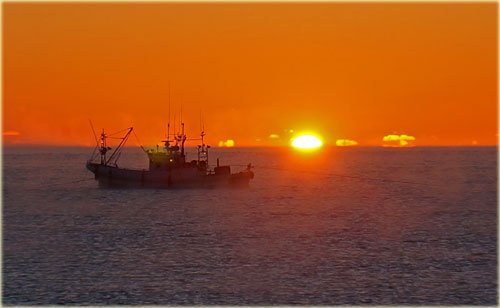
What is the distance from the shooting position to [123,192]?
136 m

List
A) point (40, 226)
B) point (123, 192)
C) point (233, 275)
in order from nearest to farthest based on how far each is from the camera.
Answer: point (233, 275), point (40, 226), point (123, 192)

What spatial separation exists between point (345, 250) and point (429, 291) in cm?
1674

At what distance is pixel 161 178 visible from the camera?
135500 millimetres

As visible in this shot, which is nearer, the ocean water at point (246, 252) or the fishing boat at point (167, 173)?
the ocean water at point (246, 252)

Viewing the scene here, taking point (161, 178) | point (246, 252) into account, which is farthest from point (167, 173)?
point (246, 252)

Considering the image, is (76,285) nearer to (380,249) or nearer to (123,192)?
(380,249)

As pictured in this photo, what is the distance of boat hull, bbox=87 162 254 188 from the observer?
443ft

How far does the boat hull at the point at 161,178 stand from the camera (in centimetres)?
13488

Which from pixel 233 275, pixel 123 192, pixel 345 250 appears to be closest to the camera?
pixel 233 275

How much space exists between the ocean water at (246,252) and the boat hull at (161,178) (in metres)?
15.0

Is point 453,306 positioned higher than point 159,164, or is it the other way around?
point 159,164

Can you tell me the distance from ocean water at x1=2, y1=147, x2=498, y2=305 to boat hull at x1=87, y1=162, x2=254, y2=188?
1505cm

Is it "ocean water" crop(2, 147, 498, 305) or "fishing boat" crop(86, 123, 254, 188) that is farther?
"fishing boat" crop(86, 123, 254, 188)

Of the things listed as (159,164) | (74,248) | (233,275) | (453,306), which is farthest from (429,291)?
(159,164)
